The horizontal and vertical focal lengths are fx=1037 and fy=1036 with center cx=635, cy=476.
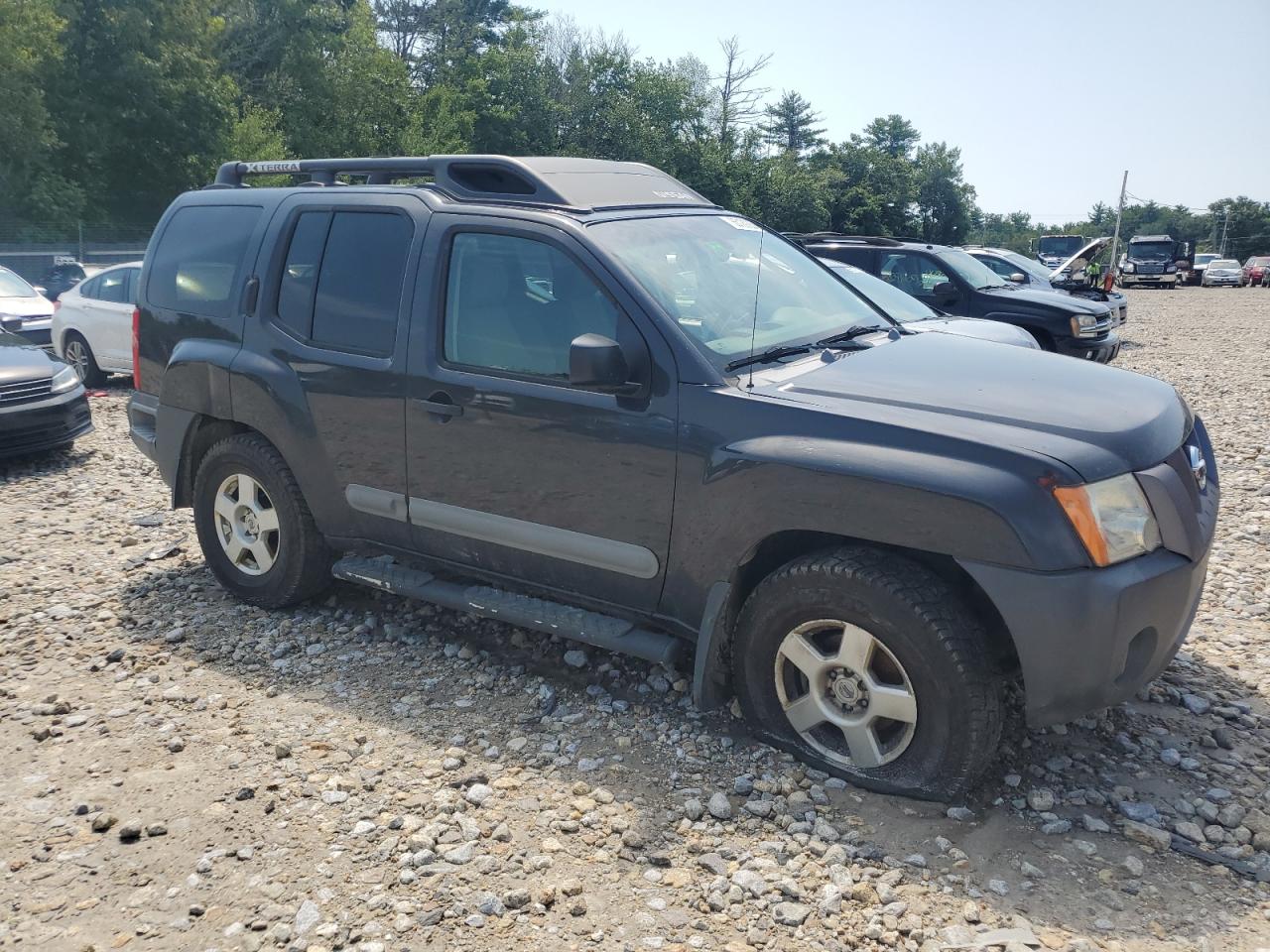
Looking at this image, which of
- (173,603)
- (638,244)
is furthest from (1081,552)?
(173,603)

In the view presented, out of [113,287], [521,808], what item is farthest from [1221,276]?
[521,808]

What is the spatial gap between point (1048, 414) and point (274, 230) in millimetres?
3505

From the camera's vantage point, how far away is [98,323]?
38.4 feet

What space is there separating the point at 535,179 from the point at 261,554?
227 cm

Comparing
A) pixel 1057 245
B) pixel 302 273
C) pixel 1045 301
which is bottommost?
pixel 1045 301

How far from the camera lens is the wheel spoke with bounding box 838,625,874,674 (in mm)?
3324

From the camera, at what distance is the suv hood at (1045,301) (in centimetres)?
1177

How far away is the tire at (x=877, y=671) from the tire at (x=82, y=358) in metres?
10.9

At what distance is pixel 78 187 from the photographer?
117 feet

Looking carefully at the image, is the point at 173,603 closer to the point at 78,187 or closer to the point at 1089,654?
the point at 1089,654

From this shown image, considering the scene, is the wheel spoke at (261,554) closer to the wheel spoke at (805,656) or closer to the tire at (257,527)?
the tire at (257,527)

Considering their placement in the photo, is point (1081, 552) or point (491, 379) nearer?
point (1081, 552)

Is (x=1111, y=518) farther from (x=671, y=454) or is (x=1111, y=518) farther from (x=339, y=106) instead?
(x=339, y=106)

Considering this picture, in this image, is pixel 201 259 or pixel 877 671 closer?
pixel 877 671
